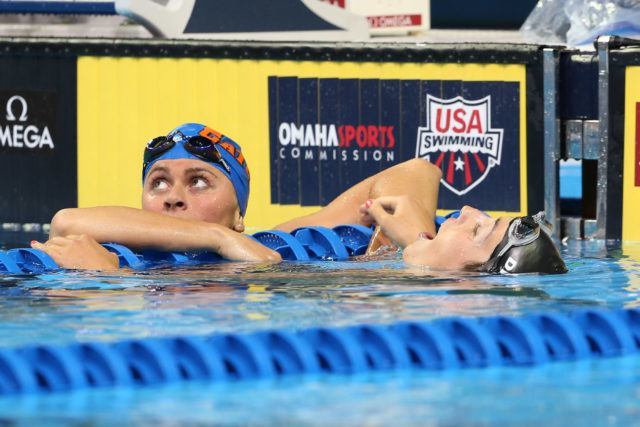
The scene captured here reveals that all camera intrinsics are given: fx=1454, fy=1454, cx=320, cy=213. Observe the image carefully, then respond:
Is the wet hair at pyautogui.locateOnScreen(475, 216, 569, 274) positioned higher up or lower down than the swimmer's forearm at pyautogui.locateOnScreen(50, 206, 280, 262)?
lower down

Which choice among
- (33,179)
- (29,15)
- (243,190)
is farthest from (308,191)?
(29,15)

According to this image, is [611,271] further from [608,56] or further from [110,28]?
[110,28]

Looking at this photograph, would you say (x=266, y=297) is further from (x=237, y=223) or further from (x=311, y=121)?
(x=311, y=121)

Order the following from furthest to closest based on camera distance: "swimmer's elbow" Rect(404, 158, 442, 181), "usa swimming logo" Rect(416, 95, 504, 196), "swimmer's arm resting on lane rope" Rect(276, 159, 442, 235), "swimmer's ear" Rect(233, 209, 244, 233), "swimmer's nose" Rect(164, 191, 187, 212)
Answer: "usa swimming logo" Rect(416, 95, 504, 196) < "swimmer's elbow" Rect(404, 158, 442, 181) < "swimmer's arm resting on lane rope" Rect(276, 159, 442, 235) < "swimmer's ear" Rect(233, 209, 244, 233) < "swimmer's nose" Rect(164, 191, 187, 212)

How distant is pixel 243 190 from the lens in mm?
6141

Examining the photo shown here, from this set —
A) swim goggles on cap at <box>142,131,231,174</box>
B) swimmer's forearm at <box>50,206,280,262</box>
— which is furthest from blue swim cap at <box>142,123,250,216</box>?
swimmer's forearm at <box>50,206,280,262</box>

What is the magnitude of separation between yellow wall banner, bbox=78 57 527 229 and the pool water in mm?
1734

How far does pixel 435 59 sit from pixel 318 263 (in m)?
2.60

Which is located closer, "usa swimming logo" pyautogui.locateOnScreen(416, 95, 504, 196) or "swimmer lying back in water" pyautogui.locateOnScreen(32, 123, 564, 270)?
"swimmer lying back in water" pyautogui.locateOnScreen(32, 123, 564, 270)

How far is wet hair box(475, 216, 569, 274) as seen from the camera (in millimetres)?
5172

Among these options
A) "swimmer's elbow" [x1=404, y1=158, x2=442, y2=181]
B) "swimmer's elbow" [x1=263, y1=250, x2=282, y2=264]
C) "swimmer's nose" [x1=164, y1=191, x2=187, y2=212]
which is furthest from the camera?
"swimmer's elbow" [x1=404, y1=158, x2=442, y2=181]

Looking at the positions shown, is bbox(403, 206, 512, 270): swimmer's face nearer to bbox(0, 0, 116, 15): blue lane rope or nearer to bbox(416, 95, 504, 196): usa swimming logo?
bbox(416, 95, 504, 196): usa swimming logo

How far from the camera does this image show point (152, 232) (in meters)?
5.55

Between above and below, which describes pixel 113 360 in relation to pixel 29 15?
below
